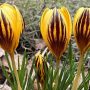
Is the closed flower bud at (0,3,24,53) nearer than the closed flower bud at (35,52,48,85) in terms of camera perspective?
Yes

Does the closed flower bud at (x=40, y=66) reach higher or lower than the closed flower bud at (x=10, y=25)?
lower

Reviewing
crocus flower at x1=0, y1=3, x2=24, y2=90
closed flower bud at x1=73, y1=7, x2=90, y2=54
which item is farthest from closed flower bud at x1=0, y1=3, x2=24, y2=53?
closed flower bud at x1=73, y1=7, x2=90, y2=54

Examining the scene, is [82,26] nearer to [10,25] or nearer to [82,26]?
[82,26]

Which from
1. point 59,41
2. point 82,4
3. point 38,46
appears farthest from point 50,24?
Answer: point 82,4

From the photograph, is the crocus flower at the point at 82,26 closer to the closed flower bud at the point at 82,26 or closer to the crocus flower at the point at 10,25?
the closed flower bud at the point at 82,26

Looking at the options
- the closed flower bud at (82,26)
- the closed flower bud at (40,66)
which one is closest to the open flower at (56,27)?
the closed flower bud at (82,26)

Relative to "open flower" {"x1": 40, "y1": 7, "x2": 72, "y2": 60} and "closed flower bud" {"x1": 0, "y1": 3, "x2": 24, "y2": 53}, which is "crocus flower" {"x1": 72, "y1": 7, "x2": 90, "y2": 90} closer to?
"open flower" {"x1": 40, "y1": 7, "x2": 72, "y2": 60}
